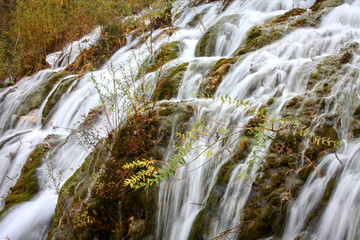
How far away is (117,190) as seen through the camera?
3.50m

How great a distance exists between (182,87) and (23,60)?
26.3 ft

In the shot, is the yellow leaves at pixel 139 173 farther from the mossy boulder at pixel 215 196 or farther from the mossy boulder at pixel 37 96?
the mossy boulder at pixel 37 96

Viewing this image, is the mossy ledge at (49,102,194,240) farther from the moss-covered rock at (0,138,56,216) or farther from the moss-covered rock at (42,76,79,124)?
the moss-covered rock at (42,76,79,124)

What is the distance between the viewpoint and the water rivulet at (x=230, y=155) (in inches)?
101

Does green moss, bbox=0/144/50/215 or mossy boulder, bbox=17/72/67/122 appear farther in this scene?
mossy boulder, bbox=17/72/67/122

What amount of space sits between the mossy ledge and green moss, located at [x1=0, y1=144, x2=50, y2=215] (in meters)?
1.02

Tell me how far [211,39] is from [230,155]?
4.75 metres

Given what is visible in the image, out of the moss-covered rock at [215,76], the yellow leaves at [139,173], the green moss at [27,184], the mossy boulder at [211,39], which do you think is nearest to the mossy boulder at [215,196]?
the yellow leaves at [139,173]

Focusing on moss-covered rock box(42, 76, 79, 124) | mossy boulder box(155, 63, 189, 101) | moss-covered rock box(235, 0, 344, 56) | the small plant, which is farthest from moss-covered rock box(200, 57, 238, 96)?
moss-covered rock box(42, 76, 79, 124)

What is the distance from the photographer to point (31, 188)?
15.2 ft

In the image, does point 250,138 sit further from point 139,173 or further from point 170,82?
point 170,82

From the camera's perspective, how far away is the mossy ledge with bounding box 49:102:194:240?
3.30 meters

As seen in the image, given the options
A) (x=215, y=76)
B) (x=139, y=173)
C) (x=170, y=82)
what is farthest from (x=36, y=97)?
(x=139, y=173)

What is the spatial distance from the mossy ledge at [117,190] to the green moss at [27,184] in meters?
1.02
